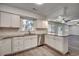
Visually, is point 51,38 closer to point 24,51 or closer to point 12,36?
point 24,51

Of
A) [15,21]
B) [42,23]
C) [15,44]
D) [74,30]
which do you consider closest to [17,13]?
[15,21]

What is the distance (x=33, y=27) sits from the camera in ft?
6.20

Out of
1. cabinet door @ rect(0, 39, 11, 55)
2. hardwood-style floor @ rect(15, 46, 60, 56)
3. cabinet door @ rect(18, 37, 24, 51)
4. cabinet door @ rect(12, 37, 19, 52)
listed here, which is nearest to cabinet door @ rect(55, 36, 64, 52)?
hardwood-style floor @ rect(15, 46, 60, 56)

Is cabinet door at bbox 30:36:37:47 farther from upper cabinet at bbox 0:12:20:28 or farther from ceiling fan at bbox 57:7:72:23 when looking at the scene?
ceiling fan at bbox 57:7:72:23

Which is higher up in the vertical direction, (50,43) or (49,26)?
(49,26)

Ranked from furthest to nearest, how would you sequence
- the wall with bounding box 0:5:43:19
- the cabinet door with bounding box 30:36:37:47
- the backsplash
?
the cabinet door with bounding box 30:36:37:47 → the backsplash → the wall with bounding box 0:5:43:19

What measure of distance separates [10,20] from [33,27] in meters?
0.53

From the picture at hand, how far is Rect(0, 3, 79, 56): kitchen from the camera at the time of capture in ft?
5.76

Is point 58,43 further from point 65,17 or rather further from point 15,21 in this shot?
point 15,21

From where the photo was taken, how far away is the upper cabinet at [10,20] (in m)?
1.77

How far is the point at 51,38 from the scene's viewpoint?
186 centimetres

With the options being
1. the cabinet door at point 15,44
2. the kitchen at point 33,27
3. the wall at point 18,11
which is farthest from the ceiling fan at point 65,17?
the cabinet door at point 15,44

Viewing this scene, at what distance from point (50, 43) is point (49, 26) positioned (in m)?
0.39

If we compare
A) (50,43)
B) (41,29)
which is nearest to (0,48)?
(41,29)
